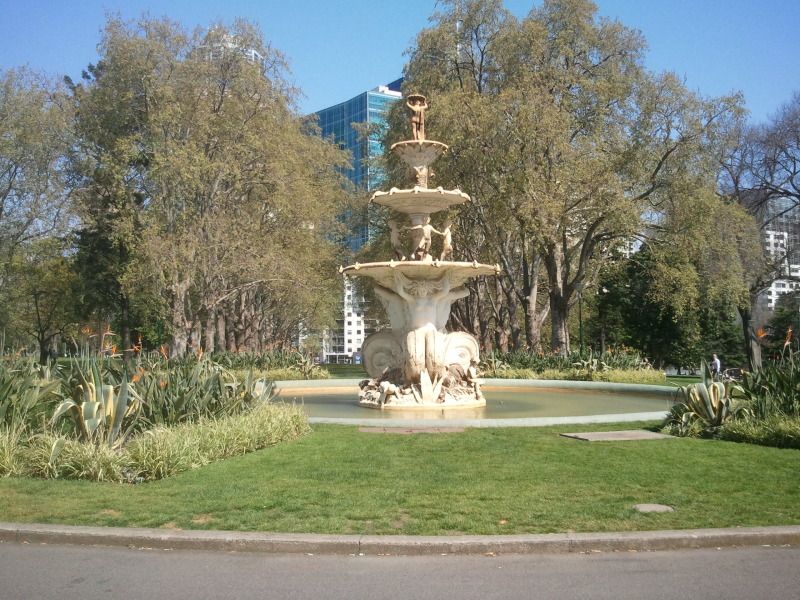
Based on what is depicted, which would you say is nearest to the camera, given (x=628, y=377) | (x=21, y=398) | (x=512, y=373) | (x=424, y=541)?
(x=424, y=541)

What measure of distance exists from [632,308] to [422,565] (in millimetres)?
49603

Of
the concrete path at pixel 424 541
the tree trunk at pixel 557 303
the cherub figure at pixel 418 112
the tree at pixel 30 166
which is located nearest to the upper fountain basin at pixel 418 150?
the cherub figure at pixel 418 112

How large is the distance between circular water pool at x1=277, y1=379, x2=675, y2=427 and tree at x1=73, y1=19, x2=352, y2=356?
10.9 m

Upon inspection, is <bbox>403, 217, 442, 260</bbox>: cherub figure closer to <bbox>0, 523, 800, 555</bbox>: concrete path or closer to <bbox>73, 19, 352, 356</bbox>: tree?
<bbox>0, 523, 800, 555</bbox>: concrete path

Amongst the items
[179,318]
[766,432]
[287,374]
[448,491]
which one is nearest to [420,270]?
[766,432]

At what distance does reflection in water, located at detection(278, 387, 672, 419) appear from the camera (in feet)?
50.1

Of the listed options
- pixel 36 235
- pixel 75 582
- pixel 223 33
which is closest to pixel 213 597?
pixel 75 582

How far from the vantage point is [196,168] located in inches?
1206

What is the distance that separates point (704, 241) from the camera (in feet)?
97.8

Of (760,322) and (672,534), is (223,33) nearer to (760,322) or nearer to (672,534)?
(672,534)

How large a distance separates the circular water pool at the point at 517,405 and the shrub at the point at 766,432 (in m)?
2.14

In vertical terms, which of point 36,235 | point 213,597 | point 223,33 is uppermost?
point 223,33

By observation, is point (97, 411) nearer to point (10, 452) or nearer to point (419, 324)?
point (10, 452)

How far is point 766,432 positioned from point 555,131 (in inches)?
745
